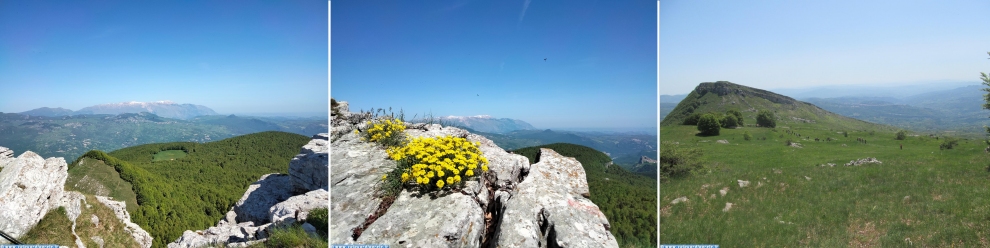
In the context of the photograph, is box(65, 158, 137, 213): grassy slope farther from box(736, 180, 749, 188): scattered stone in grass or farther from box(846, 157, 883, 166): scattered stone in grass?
box(846, 157, 883, 166): scattered stone in grass

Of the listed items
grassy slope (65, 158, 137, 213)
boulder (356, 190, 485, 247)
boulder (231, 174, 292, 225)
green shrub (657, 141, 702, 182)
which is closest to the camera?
boulder (356, 190, 485, 247)

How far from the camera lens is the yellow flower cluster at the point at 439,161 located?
9.86 ft

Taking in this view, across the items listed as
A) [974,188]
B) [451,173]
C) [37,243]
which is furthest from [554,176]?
[37,243]

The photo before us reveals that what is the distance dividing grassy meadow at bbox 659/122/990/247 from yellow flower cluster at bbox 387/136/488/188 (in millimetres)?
5497

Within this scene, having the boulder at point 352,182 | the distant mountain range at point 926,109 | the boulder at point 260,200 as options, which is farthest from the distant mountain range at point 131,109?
the distant mountain range at point 926,109

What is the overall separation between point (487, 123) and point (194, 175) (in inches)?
1439

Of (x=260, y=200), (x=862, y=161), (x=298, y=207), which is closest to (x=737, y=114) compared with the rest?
(x=862, y=161)

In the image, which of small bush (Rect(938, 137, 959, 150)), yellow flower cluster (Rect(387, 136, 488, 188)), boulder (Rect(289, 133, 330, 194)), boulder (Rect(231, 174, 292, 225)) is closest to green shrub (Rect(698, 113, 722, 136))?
small bush (Rect(938, 137, 959, 150))

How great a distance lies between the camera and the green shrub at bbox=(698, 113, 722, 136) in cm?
967

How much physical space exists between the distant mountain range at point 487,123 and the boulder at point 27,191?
801 cm

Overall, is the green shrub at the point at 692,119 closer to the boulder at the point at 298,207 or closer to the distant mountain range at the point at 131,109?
the boulder at the point at 298,207

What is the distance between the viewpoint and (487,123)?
4.18m

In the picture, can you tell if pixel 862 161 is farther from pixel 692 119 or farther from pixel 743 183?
pixel 692 119

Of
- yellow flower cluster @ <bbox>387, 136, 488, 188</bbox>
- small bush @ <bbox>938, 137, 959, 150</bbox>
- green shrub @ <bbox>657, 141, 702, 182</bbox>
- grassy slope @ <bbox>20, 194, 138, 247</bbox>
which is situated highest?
yellow flower cluster @ <bbox>387, 136, 488, 188</bbox>
